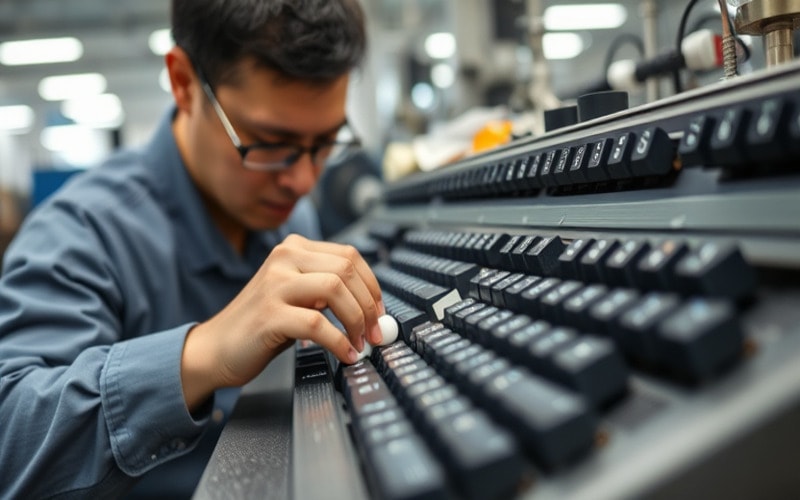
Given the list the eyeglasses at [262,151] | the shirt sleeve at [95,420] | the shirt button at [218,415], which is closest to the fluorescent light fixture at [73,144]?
the eyeglasses at [262,151]

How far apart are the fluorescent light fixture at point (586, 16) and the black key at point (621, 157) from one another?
5501 mm

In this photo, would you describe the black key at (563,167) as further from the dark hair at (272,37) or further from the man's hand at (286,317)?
the dark hair at (272,37)

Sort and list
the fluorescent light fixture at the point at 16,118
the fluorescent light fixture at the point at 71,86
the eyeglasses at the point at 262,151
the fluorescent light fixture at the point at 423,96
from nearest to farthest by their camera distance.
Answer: the eyeglasses at the point at 262,151 → the fluorescent light fixture at the point at 423,96 → the fluorescent light fixture at the point at 71,86 → the fluorescent light fixture at the point at 16,118

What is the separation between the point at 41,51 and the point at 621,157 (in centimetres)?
665

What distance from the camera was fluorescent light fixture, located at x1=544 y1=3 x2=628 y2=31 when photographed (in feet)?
18.4

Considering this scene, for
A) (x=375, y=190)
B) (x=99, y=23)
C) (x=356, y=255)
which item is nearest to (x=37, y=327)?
(x=356, y=255)

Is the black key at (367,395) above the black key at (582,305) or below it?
below

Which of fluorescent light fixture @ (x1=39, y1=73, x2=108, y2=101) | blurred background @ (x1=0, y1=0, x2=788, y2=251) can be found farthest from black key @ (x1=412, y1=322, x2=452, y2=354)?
fluorescent light fixture @ (x1=39, y1=73, x2=108, y2=101)

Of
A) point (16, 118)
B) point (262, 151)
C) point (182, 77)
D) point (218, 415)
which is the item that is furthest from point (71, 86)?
point (218, 415)

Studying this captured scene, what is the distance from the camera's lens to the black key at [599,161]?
1.33ft

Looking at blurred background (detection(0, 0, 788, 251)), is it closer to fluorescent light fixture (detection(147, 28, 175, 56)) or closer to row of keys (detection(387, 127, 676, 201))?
fluorescent light fixture (detection(147, 28, 175, 56))

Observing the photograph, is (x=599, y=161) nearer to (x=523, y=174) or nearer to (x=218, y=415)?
(x=523, y=174)

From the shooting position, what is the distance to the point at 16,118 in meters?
8.01

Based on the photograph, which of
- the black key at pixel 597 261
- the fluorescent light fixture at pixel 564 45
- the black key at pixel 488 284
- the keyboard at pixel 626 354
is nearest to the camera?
the keyboard at pixel 626 354
